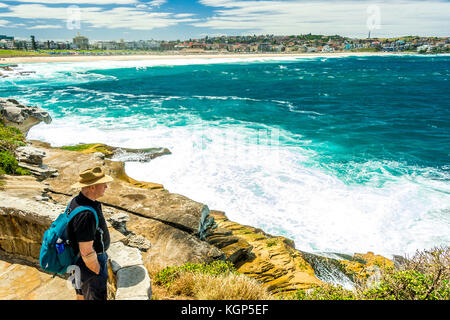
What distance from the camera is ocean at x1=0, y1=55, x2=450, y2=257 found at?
12633 mm

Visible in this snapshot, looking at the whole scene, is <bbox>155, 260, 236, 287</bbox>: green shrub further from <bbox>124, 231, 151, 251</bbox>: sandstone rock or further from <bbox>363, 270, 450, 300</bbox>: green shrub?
<bbox>363, 270, 450, 300</bbox>: green shrub

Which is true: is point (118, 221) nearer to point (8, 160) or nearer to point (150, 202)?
point (150, 202)

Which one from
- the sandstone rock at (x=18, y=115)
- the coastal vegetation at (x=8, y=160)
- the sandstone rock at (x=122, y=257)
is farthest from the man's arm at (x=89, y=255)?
the sandstone rock at (x=18, y=115)

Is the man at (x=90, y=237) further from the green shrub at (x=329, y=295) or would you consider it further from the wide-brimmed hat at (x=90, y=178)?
the green shrub at (x=329, y=295)

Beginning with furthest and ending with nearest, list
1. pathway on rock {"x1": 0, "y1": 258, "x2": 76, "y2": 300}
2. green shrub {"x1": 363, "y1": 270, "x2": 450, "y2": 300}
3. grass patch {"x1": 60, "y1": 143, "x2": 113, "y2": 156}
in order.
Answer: grass patch {"x1": 60, "y1": 143, "x2": 113, "y2": 156}
green shrub {"x1": 363, "y1": 270, "x2": 450, "y2": 300}
pathway on rock {"x1": 0, "y1": 258, "x2": 76, "y2": 300}

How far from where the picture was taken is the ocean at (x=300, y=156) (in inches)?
497

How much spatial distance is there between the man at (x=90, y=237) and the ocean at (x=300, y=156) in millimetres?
8977

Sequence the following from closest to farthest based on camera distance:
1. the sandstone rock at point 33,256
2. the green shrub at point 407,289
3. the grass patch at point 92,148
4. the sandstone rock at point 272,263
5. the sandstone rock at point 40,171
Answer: the sandstone rock at point 33,256 < the green shrub at point 407,289 < the sandstone rock at point 272,263 < the sandstone rock at point 40,171 < the grass patch at point 92,148

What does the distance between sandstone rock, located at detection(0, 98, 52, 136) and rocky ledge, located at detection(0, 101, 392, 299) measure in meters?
6.76

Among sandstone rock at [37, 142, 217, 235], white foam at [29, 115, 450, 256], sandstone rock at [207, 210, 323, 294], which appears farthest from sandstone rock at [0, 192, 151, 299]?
white foam at [29, 115, 450, 256]

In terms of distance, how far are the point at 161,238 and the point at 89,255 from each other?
4.23 metres
